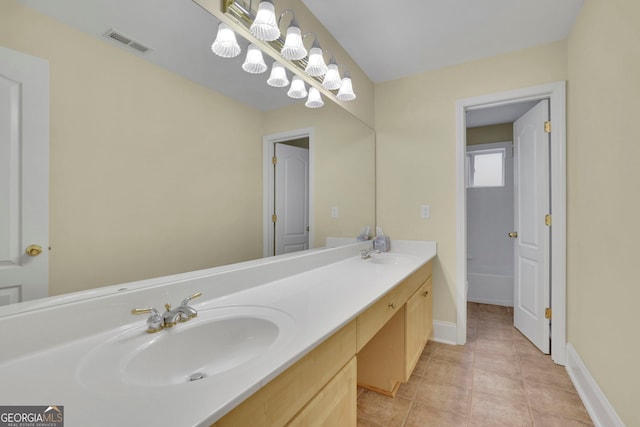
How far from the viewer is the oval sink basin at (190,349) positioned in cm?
66

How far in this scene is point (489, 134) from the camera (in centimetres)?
387

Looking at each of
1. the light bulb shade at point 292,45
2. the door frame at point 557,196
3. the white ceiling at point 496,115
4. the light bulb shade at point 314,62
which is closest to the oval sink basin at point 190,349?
the light bulb shade at point 292,45

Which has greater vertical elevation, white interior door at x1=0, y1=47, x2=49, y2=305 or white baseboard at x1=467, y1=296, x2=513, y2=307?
white interior door at x1=0, y1=47, x2=49, y2=305

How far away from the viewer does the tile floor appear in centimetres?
152

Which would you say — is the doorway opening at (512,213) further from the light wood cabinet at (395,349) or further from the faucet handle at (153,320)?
the faucet handle at (153,320)

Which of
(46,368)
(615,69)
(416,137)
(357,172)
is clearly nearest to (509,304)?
(416,137)

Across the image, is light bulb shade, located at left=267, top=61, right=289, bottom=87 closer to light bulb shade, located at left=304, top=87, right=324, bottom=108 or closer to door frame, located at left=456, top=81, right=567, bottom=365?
light bulb shade, located at left=304, top=87, right=324, bottom=108

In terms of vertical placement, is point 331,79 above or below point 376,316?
above

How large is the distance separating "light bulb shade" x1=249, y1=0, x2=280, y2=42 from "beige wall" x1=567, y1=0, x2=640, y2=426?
57.7 inches

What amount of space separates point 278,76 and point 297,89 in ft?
0.54

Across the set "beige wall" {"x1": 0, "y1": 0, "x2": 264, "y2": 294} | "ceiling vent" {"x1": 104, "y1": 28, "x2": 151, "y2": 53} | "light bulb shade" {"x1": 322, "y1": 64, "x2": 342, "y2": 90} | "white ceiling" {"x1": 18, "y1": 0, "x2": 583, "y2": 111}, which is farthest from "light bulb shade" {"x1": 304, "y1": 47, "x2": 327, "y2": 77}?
"ceiling vent" {"x1": 104, "y1": 28, "x2": 151, "y2": 53}

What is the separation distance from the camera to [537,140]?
232 centimetres

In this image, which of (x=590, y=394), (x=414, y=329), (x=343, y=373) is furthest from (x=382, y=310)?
(x=590, y=394)

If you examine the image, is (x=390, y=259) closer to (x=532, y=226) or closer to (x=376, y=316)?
(x=376, y=316)
